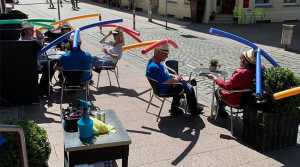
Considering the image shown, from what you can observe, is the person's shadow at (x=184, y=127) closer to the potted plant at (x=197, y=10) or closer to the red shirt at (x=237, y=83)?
the red shirt at (x=237, y=83)

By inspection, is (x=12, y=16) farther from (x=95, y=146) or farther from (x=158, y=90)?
(x=95, y=146)

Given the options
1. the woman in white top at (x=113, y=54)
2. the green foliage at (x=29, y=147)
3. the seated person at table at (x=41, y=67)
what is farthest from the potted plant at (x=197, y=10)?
the green foliage at (x=29, y=147)

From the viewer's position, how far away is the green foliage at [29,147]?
327cm

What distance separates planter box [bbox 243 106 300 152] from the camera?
4.97 meters

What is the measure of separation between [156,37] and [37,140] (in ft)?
41.2

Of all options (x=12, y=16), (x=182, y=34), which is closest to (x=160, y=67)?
(x=12, y=16)

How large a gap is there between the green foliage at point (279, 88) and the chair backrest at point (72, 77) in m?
3.39

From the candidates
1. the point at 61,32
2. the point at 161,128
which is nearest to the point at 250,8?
the point at 61,32

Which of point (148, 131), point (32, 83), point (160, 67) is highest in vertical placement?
point (160, 67)

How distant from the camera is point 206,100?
7.54 meters

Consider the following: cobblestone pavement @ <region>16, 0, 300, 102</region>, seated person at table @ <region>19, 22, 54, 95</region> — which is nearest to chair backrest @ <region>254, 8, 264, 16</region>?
cobblestone pavement @ <region>16, 0, 300, 102</region>

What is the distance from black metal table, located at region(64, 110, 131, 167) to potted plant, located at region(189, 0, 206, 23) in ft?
59.1

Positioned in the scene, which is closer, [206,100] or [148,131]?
[148,131]

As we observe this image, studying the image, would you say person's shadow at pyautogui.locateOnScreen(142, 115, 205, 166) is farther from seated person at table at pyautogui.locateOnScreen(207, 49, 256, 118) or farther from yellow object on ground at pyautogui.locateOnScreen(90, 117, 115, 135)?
yellow object on ground at pyautogui.locateOnScreen(90, 117, 115, 135)
